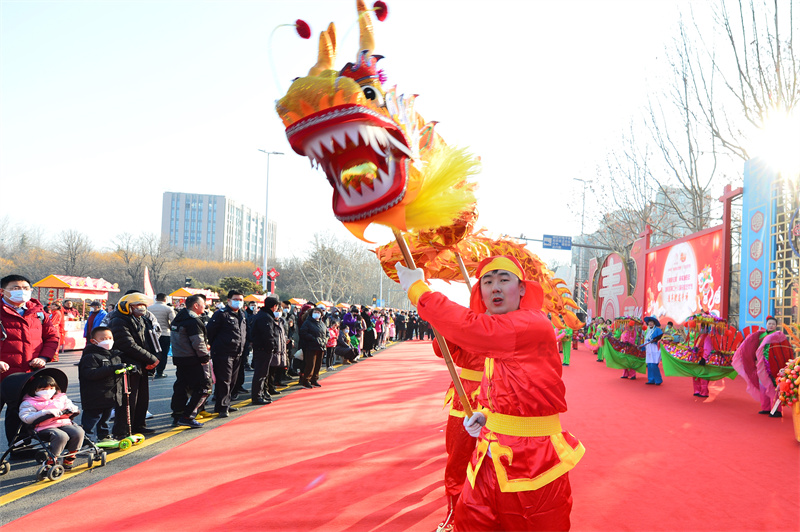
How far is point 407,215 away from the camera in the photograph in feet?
8.32

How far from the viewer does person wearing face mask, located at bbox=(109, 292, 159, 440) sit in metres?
5.37

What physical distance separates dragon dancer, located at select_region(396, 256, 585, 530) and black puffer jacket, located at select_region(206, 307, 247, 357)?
4.83 m

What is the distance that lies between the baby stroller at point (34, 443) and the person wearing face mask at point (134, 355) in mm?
637

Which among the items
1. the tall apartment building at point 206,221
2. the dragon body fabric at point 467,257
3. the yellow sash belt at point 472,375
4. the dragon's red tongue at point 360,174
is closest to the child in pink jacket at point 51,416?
the dragon body fabric at point 467,257

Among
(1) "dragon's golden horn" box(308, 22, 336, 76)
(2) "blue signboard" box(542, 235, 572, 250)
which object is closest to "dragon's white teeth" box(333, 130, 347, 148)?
(1) "dragon's golden horn" box(308, 22, 336, 76)

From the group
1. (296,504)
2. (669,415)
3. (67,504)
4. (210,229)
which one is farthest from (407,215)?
(210,229)

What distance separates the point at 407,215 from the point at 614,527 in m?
2.68

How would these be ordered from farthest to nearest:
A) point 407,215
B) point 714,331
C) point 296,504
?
point 714,331 < point 296,504 < point 407,215

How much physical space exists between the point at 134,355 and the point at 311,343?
4170 millimetres

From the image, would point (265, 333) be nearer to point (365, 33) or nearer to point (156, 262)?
point (365, 33)

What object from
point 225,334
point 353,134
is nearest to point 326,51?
point 353,134

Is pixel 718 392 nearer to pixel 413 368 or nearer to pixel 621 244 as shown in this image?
pixel 413 368

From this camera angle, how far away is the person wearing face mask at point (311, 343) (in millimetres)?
9352

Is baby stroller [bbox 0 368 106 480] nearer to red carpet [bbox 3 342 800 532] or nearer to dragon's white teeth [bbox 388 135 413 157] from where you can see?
red carpet [bbox 3 342 800 532]
